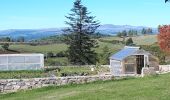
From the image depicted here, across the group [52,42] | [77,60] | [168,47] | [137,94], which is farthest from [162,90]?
[52,42]

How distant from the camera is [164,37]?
4884 centimetres

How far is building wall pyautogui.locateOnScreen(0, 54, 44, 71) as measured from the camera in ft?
115

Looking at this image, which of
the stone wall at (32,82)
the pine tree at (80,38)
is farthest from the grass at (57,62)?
the stone wall at (32,82)

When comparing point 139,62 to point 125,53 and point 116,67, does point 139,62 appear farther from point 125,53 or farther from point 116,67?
point 116,67

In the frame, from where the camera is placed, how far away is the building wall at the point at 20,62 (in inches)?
1382

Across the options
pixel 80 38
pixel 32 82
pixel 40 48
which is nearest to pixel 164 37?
pixel 80 38

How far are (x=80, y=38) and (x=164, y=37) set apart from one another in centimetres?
1102

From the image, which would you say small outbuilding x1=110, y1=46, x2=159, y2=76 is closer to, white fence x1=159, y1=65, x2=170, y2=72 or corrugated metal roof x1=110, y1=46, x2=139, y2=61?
corrugated metal roof x1=110, y1=46, x2=139, y2=61

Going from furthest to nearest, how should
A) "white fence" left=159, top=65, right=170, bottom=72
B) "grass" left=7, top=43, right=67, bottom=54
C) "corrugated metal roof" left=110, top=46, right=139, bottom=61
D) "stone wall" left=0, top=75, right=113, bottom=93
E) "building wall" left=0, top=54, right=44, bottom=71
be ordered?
"grass" left=7, top=43, right=67, bottom=54 → "corrugated metal roof" left=110, top=46, right=139, bottom=61 → "building wall" left=0, top=54, right=44, bottom=71 → "white fence" left=159, top=65, right=170, bottom=72 → "stone wall" left=0, top=75, right=113, bottom=93

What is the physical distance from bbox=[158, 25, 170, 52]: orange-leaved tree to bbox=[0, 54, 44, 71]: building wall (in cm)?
1674

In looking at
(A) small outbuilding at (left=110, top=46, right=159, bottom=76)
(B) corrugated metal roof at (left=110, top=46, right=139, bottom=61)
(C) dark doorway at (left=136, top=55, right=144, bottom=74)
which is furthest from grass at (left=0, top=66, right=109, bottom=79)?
(C) dark doorway at (left=136, top=55, right=144, bottom=74)

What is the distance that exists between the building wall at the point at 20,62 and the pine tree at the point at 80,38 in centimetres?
1713

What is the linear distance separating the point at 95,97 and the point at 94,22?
43255 mm

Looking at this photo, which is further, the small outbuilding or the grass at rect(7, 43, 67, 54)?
the grass at rect(7, 43, 67, 54)
